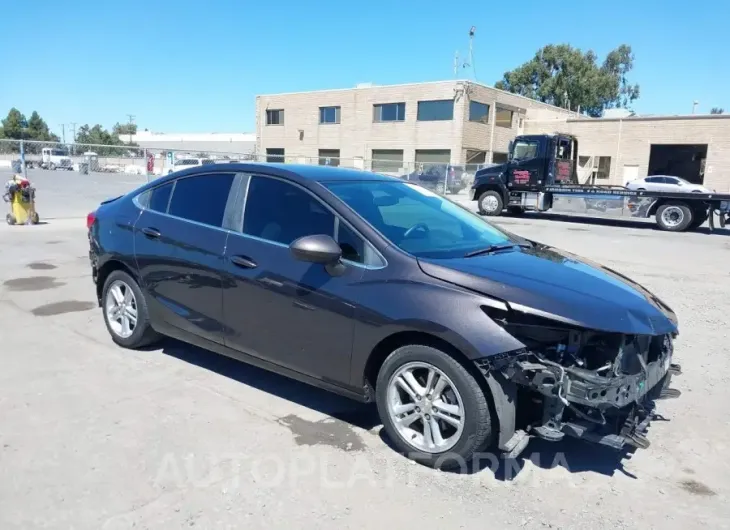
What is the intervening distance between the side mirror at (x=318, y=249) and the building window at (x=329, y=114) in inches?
1671

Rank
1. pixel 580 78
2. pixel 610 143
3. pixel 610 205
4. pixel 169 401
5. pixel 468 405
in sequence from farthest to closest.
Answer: pixel 580 78 → pixel 610 143 → pixel 610 205 → pixel 169 401 → pixel 468 405

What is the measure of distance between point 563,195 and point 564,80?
51590 mm

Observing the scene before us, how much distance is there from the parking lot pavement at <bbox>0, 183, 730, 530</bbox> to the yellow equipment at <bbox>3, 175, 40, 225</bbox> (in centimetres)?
960

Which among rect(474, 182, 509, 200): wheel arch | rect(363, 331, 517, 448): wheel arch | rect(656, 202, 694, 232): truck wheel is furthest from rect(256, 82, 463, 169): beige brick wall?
rect(363, 331, 517, 448): wheel arch

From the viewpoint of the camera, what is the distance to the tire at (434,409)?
312 cm

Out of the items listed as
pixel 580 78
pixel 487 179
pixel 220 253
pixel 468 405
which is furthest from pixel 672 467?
pixel 580 78

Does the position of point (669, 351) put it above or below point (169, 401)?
above

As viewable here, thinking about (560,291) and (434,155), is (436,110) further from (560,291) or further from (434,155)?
(560,291)

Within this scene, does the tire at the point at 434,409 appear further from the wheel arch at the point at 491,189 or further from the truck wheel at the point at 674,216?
the wheel arch at the point at 491,189

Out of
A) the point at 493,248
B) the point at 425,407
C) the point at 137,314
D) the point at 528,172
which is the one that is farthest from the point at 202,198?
the point at 528,172

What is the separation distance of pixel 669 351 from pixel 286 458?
251cm

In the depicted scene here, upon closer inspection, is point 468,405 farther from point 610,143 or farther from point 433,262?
point 610,143

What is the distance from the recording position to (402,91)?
40.8 meters

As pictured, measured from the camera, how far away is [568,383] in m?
2.93
